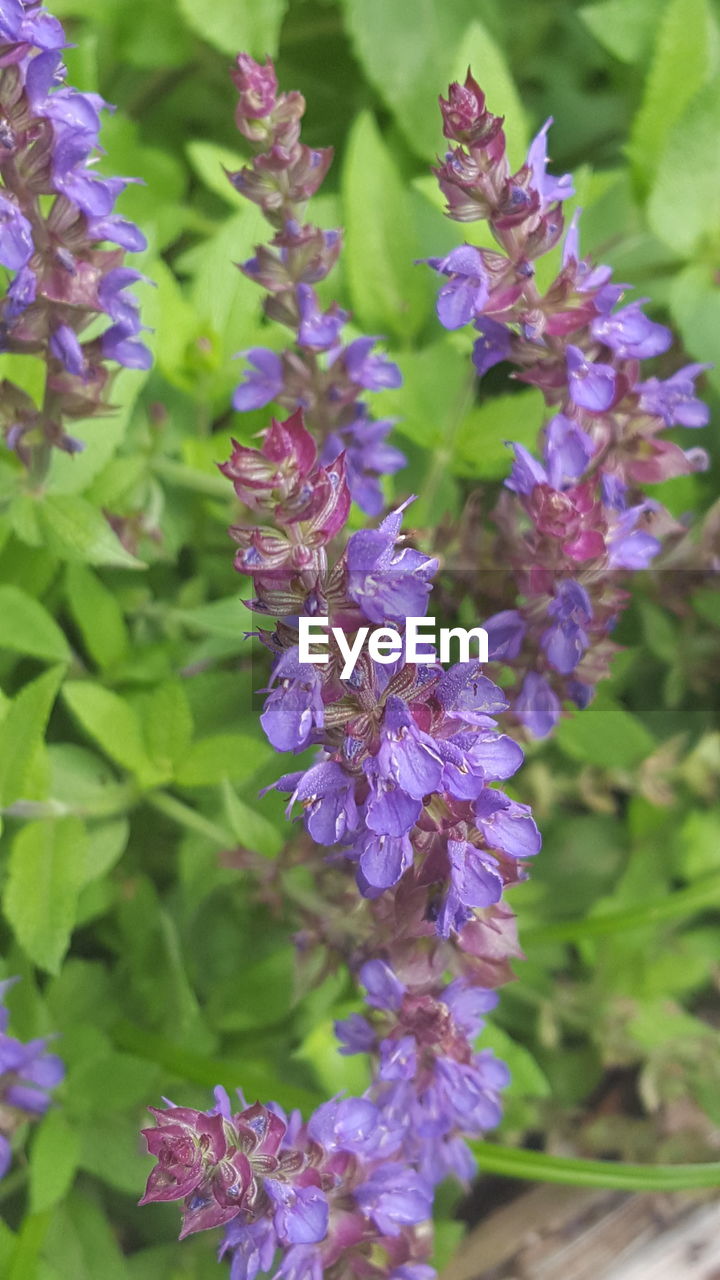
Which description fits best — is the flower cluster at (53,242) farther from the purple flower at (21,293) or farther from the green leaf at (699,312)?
the green leaf at (699,312)

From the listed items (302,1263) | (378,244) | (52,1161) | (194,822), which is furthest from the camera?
(378,244)

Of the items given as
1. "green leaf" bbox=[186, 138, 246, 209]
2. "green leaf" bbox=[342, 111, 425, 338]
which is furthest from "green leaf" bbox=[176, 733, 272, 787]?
"green leaf" bbox=[186, 138, 246, 209]

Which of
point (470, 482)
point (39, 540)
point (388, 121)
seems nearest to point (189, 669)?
point (39, 540)

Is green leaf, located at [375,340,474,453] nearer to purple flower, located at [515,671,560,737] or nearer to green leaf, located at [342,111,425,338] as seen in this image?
green leaf, located at [342,111,425,338]

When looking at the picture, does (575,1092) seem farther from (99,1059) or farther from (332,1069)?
(99,1059)

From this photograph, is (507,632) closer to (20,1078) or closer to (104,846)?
(104,846)

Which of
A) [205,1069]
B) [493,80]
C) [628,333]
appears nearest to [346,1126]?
[205,1069]

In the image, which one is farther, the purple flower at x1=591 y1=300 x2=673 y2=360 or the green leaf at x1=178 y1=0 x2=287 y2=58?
the green leaf at x1=178 y1=0 x2=287 y2=58
